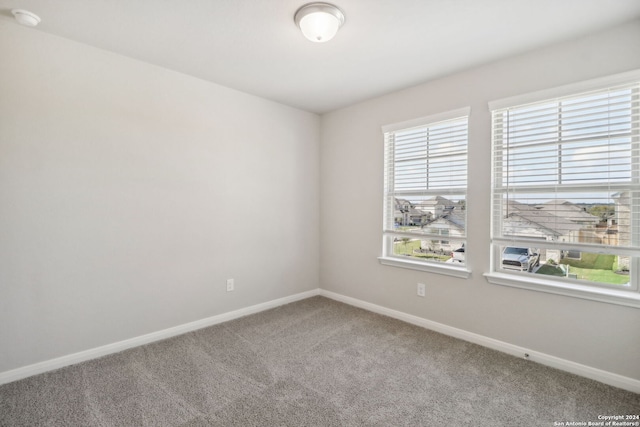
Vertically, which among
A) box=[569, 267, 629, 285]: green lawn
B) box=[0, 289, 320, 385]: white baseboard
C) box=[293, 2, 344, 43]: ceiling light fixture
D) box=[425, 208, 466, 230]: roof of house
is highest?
box=[293, 2, 344, 43]: ceiling light fixture

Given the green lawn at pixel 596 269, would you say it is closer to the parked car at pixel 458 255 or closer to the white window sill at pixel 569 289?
the white window sill at pixel 569 289

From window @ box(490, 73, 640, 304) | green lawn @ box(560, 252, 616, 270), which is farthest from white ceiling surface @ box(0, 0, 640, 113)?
green lawn @ box(560, 252, 616, 270)

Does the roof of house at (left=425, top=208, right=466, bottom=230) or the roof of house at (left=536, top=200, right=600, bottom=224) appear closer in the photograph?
the roof of house at (left=536, top=200, right=600, bottom=224)

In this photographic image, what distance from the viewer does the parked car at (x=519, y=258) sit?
247 cm

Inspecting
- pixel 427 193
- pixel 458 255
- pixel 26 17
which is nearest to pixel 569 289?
pixel 458 255

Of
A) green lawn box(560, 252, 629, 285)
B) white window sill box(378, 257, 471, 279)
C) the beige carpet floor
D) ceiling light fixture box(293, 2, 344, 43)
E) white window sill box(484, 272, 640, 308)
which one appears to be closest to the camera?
the beige carpet floor

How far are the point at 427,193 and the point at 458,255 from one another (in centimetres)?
69

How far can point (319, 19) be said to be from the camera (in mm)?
1885

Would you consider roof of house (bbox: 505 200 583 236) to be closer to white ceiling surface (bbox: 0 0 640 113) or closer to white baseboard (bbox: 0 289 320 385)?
white ceiling surface (bbox: 0 0 640 113)

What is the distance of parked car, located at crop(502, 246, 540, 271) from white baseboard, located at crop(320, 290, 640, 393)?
66 cm

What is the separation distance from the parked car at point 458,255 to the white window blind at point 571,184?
301 millimetres

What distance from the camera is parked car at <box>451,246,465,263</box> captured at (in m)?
2.86

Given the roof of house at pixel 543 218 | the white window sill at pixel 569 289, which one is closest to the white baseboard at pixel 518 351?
the white window sill at pixel 569 289

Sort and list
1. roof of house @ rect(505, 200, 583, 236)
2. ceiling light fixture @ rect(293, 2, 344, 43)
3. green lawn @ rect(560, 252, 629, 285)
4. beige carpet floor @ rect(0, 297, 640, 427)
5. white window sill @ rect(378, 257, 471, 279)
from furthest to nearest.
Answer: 1. white window sill @ rect(378, 257, 471, 279)
2. roof of house @ rect(505, 200, 583, 236)
3. green lawn @ rect(560, 252, 629, 285)
4. ceiling light fixture @ rect(293, 2, 344, 43)
5. beige carpet floor @ rect(0, 297, 640, 427)
